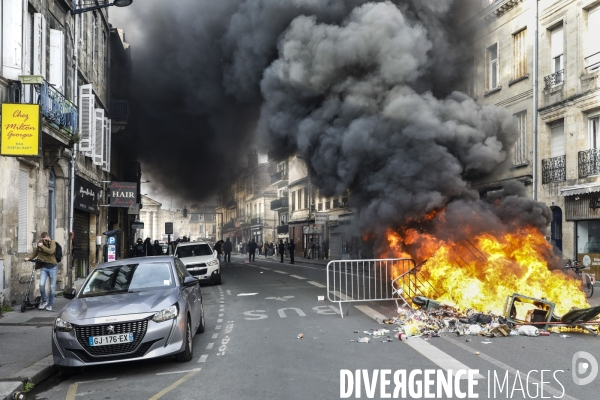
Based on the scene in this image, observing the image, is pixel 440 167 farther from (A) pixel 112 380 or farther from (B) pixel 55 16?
(B) pixel 55 16

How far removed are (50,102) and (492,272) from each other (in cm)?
1090

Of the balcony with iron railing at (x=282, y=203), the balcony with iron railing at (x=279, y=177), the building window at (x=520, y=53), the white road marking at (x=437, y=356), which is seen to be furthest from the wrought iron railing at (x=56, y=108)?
the balcony with iron railing at (x=279, y=177)

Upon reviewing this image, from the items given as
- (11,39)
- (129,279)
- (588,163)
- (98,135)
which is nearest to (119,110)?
(98,135)

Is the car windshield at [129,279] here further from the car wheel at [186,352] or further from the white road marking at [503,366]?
the white road marking at [503,366]

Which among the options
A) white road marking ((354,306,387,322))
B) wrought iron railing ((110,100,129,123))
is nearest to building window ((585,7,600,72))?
white road marking ((354,306,387,322))

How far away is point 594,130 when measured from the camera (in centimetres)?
1869

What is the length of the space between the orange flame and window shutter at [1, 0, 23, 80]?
9380 millimetres

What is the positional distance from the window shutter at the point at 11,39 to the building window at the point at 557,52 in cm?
1779

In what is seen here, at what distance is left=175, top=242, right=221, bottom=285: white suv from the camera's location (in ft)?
56.1

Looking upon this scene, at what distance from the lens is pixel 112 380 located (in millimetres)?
6242

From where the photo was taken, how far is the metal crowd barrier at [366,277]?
10.6 m

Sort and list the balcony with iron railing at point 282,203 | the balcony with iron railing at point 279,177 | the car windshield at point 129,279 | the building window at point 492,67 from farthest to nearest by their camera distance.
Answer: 1. the balcony with iron railing at point 279,177
2. the balcony with iron railing at point 282,203
3. the building window at point 492,67
4. the car windshield at point 129,279

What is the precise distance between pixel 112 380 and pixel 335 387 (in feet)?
8.73

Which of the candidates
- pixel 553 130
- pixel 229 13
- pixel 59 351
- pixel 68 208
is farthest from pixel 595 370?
pixel 553 130
